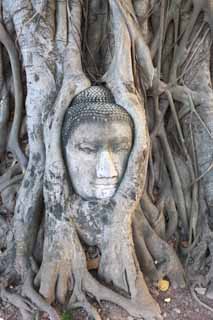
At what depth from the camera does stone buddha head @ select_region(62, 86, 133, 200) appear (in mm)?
2672

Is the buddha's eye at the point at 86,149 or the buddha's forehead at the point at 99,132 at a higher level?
the buddha's forehead at the point at 99,132

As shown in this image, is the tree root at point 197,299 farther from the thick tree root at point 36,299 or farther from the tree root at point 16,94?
the tree root at point 16,94

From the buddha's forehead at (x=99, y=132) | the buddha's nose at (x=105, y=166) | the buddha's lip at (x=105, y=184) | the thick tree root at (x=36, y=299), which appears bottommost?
the thick tree root at (x=36, y=299)

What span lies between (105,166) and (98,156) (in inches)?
3.3

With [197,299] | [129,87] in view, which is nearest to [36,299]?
[197,299]

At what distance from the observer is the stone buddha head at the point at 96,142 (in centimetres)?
267

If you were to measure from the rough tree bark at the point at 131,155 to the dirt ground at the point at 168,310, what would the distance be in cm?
6

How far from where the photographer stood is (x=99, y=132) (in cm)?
266

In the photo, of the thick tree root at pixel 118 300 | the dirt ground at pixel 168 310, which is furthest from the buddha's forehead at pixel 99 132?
the dirt ground at pixel 168 310

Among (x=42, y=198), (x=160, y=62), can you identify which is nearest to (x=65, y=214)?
(x=42, y=198)

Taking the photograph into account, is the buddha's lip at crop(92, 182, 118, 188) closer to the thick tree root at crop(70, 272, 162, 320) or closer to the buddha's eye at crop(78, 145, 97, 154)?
the buddha's eye at crop(78, 145, 97, 154)

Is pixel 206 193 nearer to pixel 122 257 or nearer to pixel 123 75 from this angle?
pixel 122 257

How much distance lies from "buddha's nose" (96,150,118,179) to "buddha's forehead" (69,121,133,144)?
0.09 m

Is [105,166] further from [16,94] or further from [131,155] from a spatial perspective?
[16,94]
